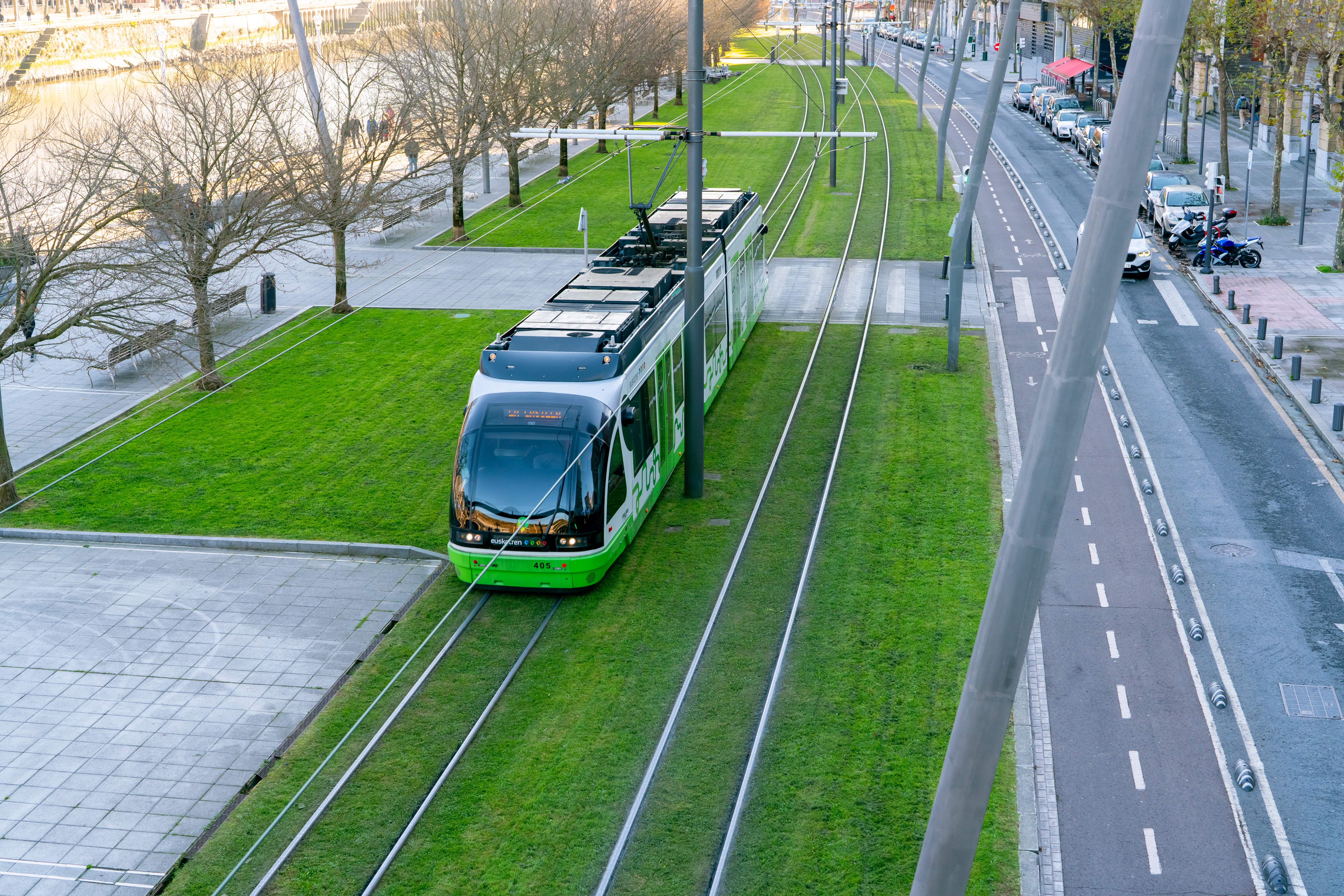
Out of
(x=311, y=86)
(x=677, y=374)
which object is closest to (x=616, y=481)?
(x=677, y=374)

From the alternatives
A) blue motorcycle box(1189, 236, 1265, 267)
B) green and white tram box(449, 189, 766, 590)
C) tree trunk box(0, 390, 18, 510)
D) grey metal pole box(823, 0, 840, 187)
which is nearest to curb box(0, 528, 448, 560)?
tree trunk box(0, 390, 18, 510)

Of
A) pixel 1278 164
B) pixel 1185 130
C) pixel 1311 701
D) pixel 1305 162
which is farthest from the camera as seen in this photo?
pixel 1185 130

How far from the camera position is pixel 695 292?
19453mm

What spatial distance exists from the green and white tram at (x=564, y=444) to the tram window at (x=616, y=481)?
2 centimetres

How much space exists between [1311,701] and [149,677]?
13378 millimetres

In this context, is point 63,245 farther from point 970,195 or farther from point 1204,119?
point 1204,119

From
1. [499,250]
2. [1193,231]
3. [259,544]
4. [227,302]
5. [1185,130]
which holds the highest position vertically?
[1185,130]

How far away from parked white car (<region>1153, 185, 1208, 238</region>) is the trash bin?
2618 cm

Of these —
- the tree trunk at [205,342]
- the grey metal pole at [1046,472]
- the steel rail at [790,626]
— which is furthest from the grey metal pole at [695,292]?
the grey metal pole at [1046,472]

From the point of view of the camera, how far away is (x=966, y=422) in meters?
23.1

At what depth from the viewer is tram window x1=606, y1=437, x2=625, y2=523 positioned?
646 inches

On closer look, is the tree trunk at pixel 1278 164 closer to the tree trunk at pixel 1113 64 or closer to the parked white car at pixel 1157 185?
the parked white car at pixel 1157 185

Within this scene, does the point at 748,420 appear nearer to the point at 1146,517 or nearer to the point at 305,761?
the point at 1146,517

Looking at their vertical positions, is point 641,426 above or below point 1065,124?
below
